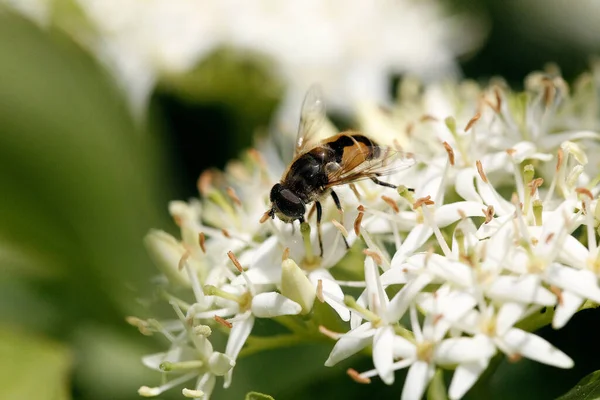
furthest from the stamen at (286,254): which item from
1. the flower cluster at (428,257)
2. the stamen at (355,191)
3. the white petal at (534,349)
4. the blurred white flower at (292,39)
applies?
the blurred white flower at (292,39)

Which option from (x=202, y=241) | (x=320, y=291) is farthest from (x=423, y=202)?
(x=202, y=241)

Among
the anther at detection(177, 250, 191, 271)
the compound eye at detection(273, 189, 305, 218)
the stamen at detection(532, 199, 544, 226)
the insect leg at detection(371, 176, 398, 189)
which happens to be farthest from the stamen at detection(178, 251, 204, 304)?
the stamen at detection(532, 199, 544, 226)

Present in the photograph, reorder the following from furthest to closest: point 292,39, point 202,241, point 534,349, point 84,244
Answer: point 292,39 → point 84,244 → point 202,241 → point 534,349

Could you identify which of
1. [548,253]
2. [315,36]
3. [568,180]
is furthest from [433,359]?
[315,36]

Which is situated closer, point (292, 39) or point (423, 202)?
point (423, 202)

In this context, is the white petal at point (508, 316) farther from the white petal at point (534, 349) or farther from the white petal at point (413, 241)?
the white petal at point (413, 241)

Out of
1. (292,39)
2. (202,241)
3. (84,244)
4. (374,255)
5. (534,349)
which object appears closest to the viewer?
(534,349)

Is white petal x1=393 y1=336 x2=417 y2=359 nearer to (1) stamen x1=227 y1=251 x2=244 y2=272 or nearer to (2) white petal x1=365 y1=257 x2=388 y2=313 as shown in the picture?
(2) white petal x1=365 y1=257 x2=388 y2=313

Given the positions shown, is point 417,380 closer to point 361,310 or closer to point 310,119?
point 361,310
